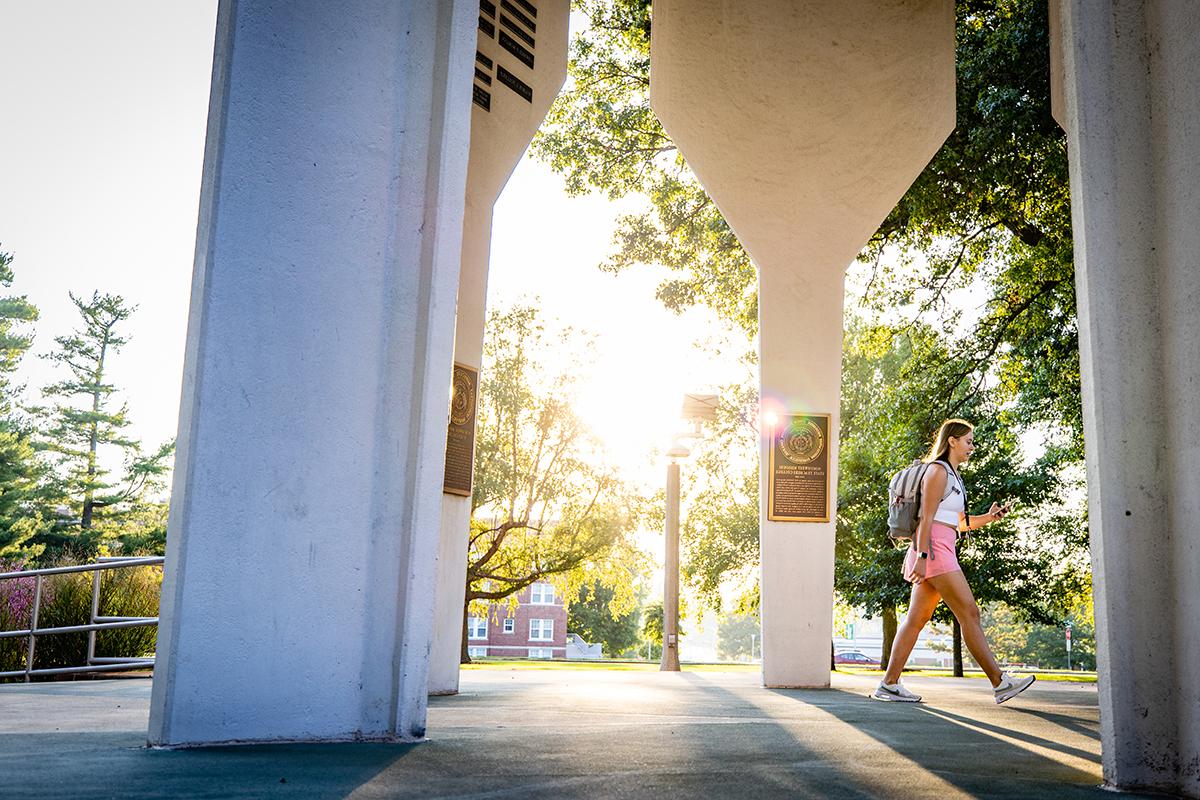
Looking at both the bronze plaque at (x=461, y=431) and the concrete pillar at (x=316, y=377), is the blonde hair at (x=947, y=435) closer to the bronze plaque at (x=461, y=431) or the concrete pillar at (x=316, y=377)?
the bronze plaque at (x=461, y=431)

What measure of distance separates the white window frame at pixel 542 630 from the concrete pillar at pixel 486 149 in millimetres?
74910

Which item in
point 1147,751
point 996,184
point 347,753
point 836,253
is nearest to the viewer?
point 1147,751

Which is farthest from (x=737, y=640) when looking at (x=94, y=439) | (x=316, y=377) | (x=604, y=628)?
(x=316, y=377)

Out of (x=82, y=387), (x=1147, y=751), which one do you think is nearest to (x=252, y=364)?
(x=1147, y=751)

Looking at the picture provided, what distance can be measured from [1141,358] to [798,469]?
613 cm

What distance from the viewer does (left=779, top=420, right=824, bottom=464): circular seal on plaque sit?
33.0ft

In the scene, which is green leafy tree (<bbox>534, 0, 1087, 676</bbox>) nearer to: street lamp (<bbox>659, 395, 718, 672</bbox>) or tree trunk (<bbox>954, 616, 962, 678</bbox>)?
street lamp (<bbox>659, 395, 718, 672</bbox>)

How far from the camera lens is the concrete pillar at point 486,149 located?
26.8 feet

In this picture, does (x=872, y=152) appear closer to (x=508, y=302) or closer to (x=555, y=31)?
(x=555, y=31)

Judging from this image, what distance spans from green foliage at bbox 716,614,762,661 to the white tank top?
12659 centimetres

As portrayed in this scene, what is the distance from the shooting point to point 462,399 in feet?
26.0

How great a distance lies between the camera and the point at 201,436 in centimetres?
425

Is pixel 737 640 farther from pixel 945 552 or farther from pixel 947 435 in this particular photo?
pixel 947 435

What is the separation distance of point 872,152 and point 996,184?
2.94 m
